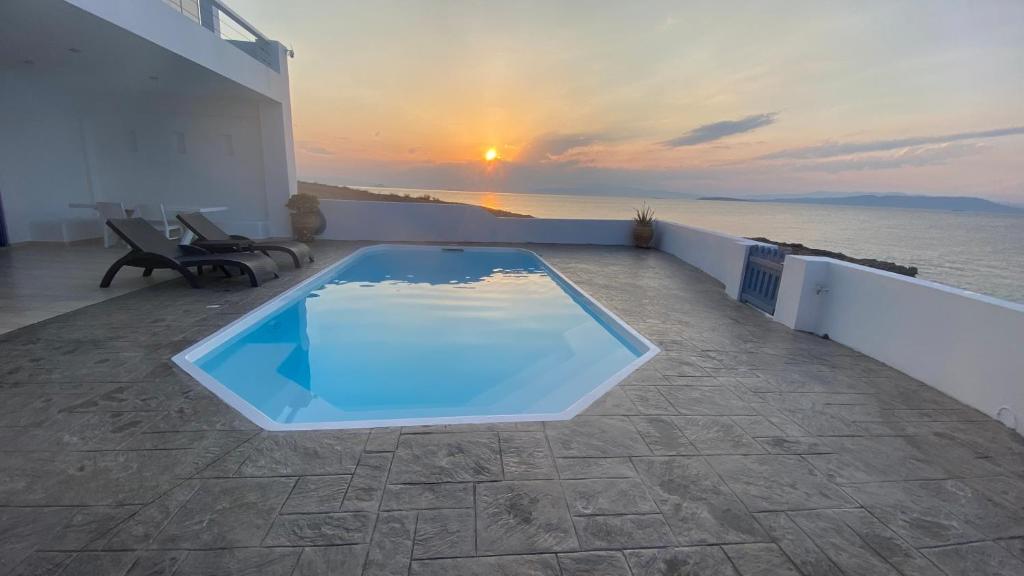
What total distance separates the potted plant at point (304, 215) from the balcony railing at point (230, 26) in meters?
2.82

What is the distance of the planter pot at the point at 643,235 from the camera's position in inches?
419

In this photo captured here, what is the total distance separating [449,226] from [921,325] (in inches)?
360

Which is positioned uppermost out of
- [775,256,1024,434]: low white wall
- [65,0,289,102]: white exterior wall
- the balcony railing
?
the balcony railing

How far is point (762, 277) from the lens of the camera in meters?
5.55

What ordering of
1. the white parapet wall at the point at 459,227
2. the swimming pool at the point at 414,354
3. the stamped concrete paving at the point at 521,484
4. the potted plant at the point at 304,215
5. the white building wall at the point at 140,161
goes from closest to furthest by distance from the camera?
the stamped concrete paving at the point at 521,484 < the swimming pool at the point at 414,354 < the white building wall at the point at 140,161 < the potted plant at the point at 304,215 < the white parapet wall at the point at 459,227

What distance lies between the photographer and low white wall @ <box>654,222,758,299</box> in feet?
20.2

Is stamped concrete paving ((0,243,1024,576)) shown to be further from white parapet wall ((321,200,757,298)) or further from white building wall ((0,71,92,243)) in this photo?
white building wall ((0,71,92,243))

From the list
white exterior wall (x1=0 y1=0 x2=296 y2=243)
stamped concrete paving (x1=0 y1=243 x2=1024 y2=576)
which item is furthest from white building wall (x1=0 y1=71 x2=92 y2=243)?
stamped concrete paving (x1=0 y1=243 x2=1024 y2=576)

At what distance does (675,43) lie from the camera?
941cm

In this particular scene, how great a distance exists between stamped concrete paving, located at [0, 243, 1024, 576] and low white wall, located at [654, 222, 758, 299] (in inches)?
117

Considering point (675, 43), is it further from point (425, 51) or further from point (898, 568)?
point (898, 568)

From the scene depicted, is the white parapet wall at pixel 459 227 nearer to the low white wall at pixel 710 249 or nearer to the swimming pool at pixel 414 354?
the low white wall at pixel 710 249

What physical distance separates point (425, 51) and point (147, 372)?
378 inches

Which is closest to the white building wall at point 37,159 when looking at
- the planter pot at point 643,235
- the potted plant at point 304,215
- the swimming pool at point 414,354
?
the potted plant at point 304,215
